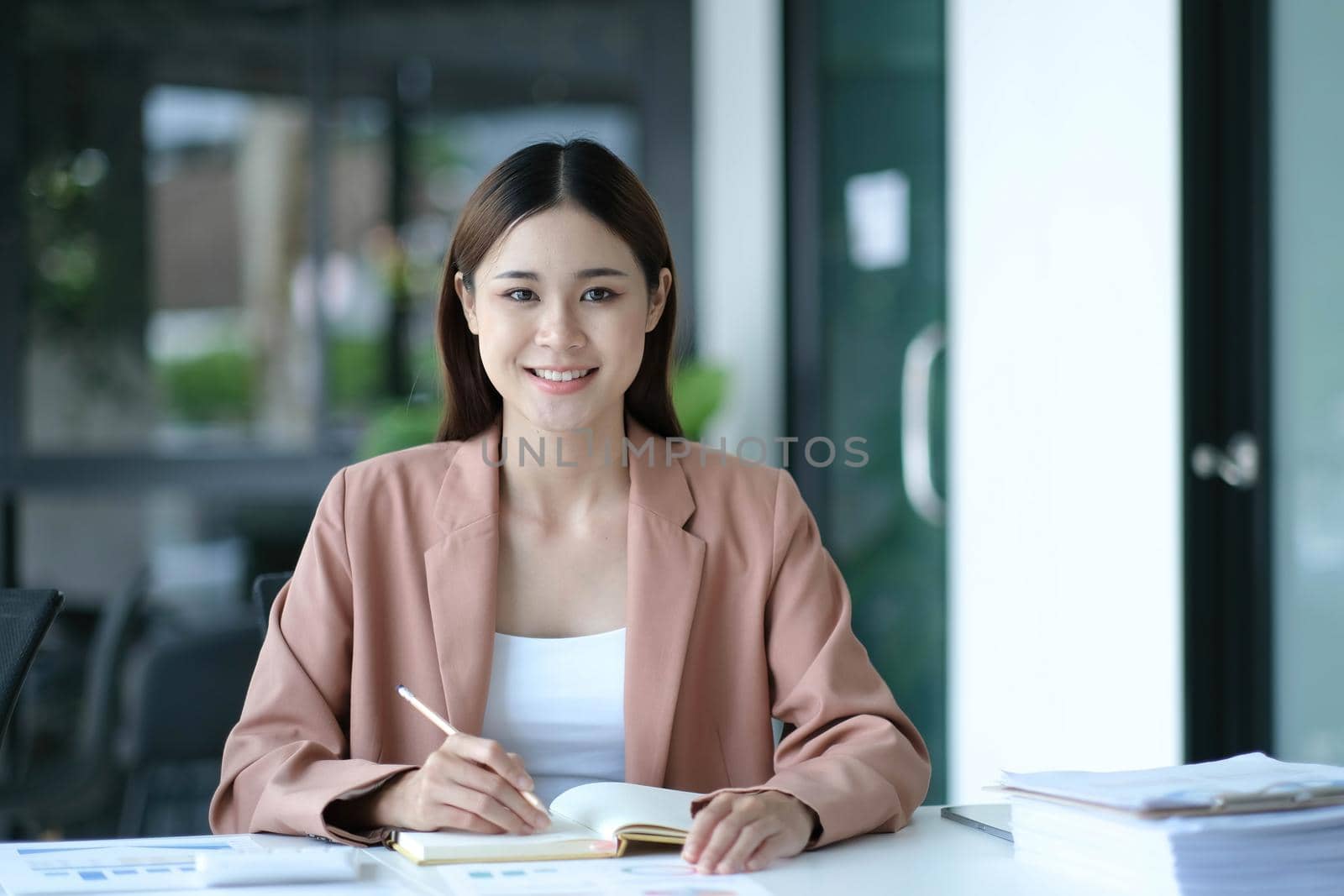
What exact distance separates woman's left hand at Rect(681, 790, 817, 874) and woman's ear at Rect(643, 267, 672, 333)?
72cm

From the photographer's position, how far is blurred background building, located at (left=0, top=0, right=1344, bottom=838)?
9.31 feet

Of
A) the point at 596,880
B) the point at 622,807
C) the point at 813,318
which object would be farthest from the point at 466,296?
the point at 813,318

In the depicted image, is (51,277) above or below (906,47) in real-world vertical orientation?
below

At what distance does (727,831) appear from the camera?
133 centimetres

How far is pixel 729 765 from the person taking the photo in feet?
5.84

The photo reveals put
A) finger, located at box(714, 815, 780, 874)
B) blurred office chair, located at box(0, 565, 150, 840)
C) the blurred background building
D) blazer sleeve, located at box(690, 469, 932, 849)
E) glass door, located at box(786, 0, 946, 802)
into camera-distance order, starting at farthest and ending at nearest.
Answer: glass door, located at box(786, 0, 946, 802), blurred office chair, located at box(0, 565, 150, 840), the blurred background building, blazer sleeve, located at box(690, 469, 932, 849), finger, located at box(714, 815, 780, 874)

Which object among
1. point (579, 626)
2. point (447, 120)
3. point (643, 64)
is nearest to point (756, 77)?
point (643, 64)

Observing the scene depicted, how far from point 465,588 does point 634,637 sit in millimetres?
201

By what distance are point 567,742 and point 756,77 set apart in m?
3.18

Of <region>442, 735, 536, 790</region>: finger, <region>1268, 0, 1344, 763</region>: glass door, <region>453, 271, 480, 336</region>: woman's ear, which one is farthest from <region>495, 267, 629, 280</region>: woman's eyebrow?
<region>1268, 0, 1344, 763</region>: glass door

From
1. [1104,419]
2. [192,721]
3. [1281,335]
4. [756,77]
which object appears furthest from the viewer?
[756,77]

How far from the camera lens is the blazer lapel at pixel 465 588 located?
172 cm

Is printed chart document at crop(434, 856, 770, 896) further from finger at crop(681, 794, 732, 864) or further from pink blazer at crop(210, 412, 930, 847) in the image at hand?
pink blazer at crop(210, 412, 930, 847)

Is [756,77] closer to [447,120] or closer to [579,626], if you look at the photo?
[447,120]
